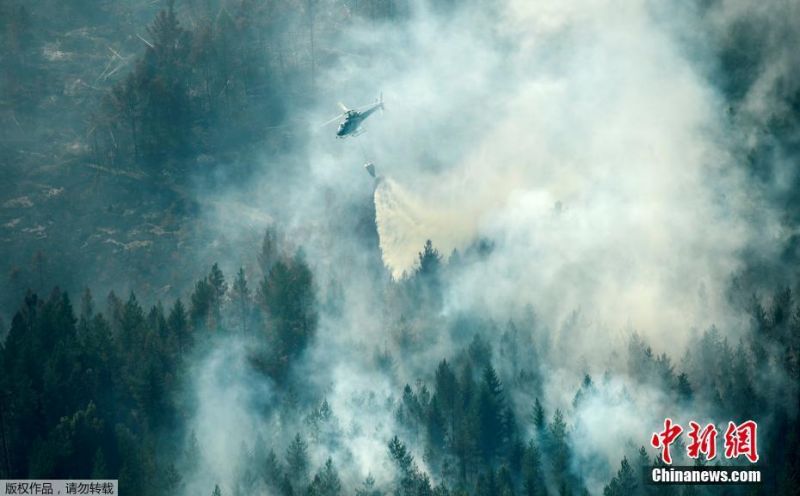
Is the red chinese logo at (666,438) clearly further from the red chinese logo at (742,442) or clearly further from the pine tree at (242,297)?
the pine tree at (242,297)

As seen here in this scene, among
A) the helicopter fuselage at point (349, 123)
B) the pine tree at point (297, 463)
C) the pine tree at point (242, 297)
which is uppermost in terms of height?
the helicopter fuselage at point (349, 123)

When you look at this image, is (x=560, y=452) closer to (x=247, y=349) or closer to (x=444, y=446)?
(x=444, y=446)

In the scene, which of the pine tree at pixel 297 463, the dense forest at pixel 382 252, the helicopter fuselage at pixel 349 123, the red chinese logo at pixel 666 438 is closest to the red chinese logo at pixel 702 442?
the dense forest at pixel 382 252

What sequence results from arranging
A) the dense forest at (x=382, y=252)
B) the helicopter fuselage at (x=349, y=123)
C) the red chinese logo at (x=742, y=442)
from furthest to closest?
the helicopter fuselage at (x=349, y=123)
the dense forest at (x=382, y=252)
the red chinese logo at (x=742, y=442)

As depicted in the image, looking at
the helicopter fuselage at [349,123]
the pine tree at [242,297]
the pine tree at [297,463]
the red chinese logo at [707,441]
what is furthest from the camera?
the pine tree at [242,297]

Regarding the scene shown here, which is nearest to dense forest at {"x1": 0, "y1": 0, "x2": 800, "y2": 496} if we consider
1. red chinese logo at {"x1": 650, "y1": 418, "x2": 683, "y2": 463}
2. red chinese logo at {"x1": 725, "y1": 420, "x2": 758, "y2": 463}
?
red chinese logo at {"x1": 725, "y1": 420, "x2": 758, "y2": 463}

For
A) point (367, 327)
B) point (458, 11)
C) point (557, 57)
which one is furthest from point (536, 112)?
point (367, 327)

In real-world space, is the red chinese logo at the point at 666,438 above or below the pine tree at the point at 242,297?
below

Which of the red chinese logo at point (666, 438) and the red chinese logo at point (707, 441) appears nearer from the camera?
the red chinese logo at point (666, 438)

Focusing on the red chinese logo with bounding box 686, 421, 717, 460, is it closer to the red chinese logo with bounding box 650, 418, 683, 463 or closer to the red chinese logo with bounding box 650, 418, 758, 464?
the red chinese logo with bounding box 650, 418, 758, 464

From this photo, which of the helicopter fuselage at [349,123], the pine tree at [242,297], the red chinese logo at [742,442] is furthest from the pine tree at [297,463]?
the red chinese logo at [742,442]
